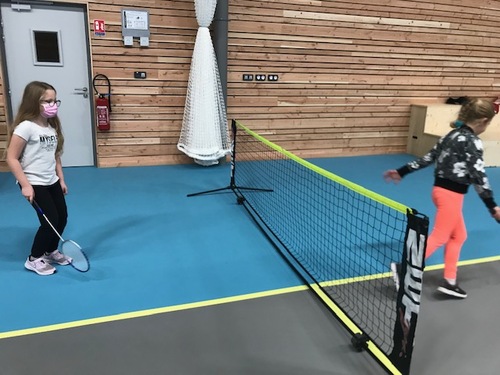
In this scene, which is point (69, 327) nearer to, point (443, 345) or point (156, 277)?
point (156, 277)

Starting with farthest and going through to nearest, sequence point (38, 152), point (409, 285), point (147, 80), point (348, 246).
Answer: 1. point (147, 80)
2. point (348, 246)
3. point (38, 152)
4. point (409, 285)

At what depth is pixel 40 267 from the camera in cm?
328

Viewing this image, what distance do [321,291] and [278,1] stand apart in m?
5.29

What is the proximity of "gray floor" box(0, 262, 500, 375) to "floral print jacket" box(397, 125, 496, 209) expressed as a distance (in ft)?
2.83

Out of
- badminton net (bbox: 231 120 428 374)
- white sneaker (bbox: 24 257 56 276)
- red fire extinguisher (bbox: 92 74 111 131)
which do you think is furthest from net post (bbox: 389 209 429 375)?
red fire extinguisher (bbox: 92 74 111 131)

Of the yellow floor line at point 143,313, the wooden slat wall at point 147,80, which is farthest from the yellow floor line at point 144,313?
the wooden slat wall at point 147,80

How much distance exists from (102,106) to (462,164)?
5.11 meters

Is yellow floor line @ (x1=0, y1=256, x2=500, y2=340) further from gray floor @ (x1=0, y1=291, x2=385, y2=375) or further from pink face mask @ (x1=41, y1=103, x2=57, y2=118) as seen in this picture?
pink face mask @ (x1=41, y1=103, x2=57, y2=118)

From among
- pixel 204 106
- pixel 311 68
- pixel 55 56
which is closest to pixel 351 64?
pixel 311 68

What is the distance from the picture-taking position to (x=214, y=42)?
6.42 m

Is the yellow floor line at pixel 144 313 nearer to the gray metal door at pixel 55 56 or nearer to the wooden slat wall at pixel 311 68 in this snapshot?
the wooden slat wall at pixel 311 68

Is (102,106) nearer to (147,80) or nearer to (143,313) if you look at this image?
(147,80)

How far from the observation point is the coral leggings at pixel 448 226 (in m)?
2.87

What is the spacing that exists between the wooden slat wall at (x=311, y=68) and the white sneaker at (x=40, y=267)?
3.49 m
